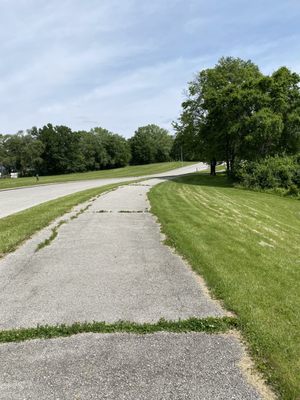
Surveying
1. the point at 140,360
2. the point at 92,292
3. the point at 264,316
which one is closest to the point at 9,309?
the point at 92,292

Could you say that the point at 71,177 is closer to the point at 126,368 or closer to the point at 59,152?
the point at 59,152

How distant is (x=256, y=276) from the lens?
20.0 feet

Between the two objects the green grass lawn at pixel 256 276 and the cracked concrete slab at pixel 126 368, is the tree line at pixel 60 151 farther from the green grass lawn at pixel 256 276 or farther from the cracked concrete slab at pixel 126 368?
the cracked concrete slab at pixel 126 368

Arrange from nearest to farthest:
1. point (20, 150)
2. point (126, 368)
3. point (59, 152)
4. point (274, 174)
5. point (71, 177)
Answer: point (126, 368)
point (274, 174)
point (71, 177)
point (20, 150)
point (59, 152)

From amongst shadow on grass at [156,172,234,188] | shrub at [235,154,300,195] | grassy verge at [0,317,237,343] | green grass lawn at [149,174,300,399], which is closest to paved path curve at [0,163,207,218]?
green grass lawn at [149,174,300,399]

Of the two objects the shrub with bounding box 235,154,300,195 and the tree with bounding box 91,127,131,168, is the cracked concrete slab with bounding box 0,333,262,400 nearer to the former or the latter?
the shrub with bounding box 235,154,300,195

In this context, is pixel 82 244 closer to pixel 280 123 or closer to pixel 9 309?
pixel 9 309

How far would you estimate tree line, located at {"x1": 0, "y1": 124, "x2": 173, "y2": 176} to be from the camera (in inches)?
3241

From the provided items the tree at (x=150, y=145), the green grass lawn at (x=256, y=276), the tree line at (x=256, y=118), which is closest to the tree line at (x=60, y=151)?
the tree at (x=150, y=145)

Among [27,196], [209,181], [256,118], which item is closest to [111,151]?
[209,181]

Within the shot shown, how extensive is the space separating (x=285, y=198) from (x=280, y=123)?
282 inches

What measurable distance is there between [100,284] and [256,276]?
2541mm

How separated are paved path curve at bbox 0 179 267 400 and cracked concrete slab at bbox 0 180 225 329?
0.01m

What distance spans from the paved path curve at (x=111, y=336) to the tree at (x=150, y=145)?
107595 millimetres
